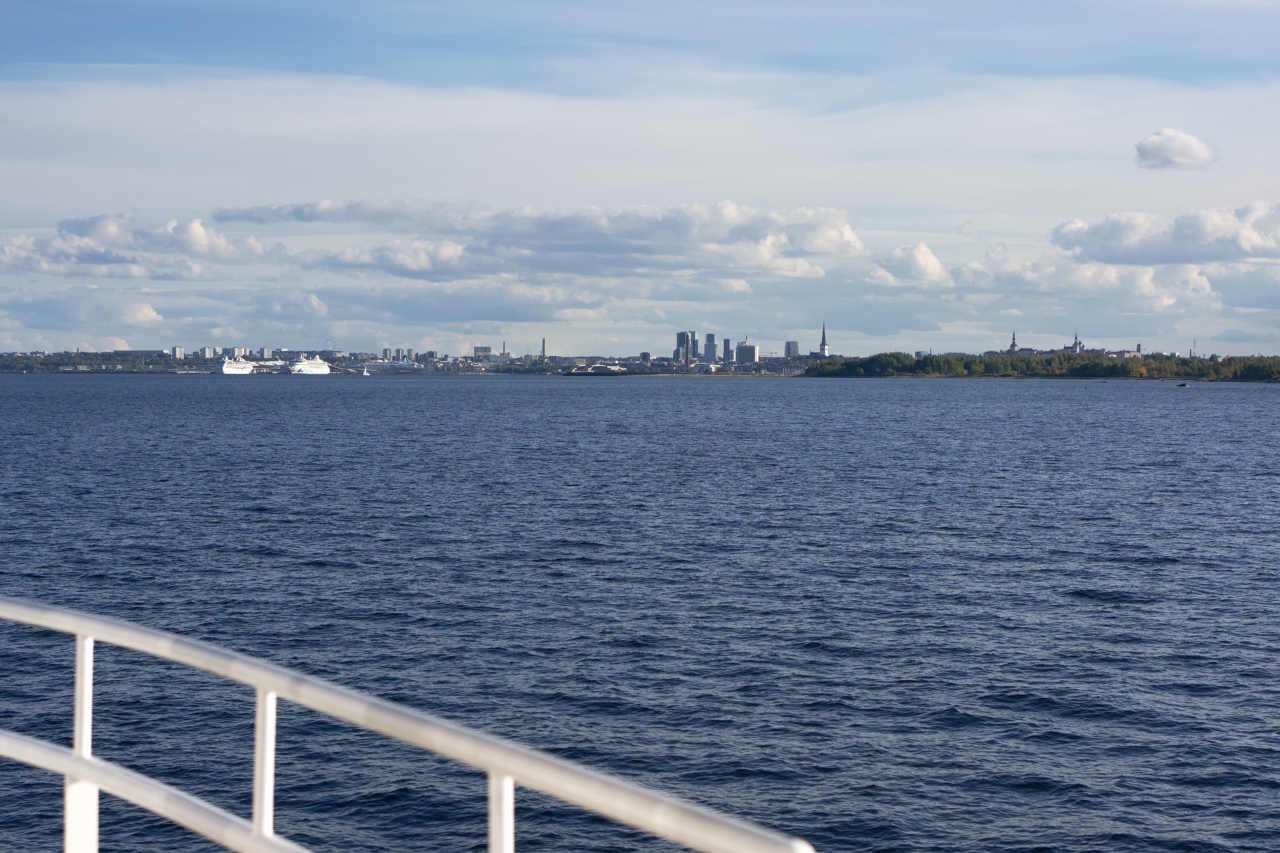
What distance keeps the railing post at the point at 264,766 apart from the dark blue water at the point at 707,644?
18322mm

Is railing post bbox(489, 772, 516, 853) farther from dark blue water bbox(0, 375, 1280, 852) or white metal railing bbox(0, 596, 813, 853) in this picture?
dark blue water bbox(0, 375, 1280, 852)

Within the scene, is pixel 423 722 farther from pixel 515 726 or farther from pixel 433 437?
pixel 433 437

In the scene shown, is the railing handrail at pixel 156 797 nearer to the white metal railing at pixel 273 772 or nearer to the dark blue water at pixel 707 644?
the white metal railing at pixel 273 772

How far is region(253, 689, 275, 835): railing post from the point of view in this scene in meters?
4.38

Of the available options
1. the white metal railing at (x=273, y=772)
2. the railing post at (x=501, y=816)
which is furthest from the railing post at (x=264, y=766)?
the railing post at (x=501, y=816)

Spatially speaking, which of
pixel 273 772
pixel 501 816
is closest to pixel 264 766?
pixel 273 772

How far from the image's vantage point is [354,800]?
23406mm

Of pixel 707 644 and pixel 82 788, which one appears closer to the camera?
pixel 82 788

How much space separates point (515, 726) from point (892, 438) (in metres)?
102

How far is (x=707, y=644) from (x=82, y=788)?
29976 millimetres

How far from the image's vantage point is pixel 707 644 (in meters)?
34.6

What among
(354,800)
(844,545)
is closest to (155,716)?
(354,800)

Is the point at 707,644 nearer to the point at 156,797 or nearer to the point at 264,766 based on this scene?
the point at 156,797

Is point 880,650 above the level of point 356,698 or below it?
below
